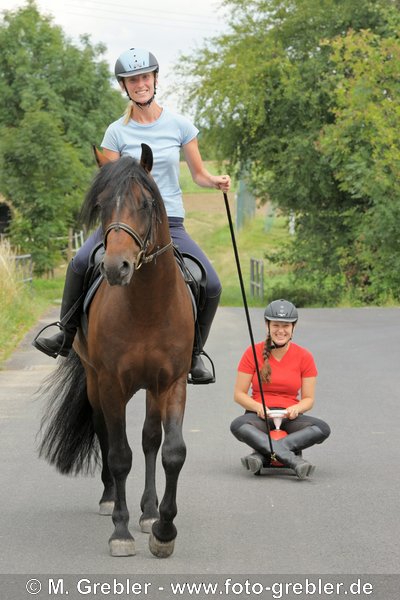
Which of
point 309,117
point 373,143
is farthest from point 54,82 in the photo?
point 373,143

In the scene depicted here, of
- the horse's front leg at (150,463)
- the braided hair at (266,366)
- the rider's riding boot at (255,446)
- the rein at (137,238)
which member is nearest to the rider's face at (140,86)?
the rein at (137,238)

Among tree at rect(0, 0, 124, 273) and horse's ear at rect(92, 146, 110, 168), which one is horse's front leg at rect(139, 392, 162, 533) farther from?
tree at rect(0, 0, 124, 273)

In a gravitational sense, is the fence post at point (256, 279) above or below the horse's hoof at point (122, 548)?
below

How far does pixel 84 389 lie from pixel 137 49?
90.5 inches

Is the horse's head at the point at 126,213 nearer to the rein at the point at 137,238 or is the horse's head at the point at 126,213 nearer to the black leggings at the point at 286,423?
the rein at the point at 137,238

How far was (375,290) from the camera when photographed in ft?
114

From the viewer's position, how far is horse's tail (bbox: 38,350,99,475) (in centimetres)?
839

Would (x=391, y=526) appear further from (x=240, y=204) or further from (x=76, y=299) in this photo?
(x=240, y=204)

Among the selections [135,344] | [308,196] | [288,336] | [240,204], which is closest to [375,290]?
[308,196]

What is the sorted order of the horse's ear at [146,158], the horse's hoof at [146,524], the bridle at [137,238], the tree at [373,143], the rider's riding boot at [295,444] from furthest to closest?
the tree at [373,143]
the rider's riding boot at [295,444]
the horse's hoof at [146,524]
the horse's ear at [146,158]
the bridle at [137,238]

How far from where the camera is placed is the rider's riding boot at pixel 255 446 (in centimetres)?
874

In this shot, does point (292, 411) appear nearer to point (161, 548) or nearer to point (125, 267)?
point (161, 548)

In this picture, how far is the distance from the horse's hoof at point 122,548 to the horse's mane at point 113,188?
169 cm

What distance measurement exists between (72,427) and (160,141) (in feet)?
6.91
